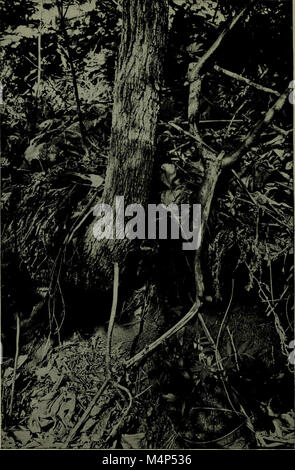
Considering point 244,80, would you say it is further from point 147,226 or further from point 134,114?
point 147,226

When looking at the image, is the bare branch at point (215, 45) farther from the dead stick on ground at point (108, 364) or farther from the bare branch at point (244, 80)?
the dead stick on ground at point (108, 364)

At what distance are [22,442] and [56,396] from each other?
17cm

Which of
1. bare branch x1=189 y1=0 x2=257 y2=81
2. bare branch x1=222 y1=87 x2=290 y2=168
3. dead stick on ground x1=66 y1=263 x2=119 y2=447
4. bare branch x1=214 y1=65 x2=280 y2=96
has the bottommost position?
dead stick on ground x1=66 y1=263 x2=119 y2=447

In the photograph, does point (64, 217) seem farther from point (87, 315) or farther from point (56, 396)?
point (56, 396)

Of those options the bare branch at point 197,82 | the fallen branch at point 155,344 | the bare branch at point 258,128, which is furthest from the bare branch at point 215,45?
the fallen branch at point 155,344

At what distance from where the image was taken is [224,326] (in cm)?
157

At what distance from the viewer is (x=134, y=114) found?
5.18ft

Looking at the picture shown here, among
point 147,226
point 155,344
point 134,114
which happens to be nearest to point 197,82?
point 134,114

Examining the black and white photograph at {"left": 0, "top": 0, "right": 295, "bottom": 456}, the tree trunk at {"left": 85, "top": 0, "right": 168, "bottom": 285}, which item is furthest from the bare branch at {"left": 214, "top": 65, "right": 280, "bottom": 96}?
the tree trunk at {"left": 85, "top": 0, "right": 168, "bottom": 285}

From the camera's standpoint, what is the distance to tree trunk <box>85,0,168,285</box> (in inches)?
61.9

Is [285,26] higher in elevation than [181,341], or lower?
higher

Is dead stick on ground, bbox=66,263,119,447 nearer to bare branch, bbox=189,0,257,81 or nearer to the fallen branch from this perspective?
the fallen branch

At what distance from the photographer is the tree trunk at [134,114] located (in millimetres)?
1571
